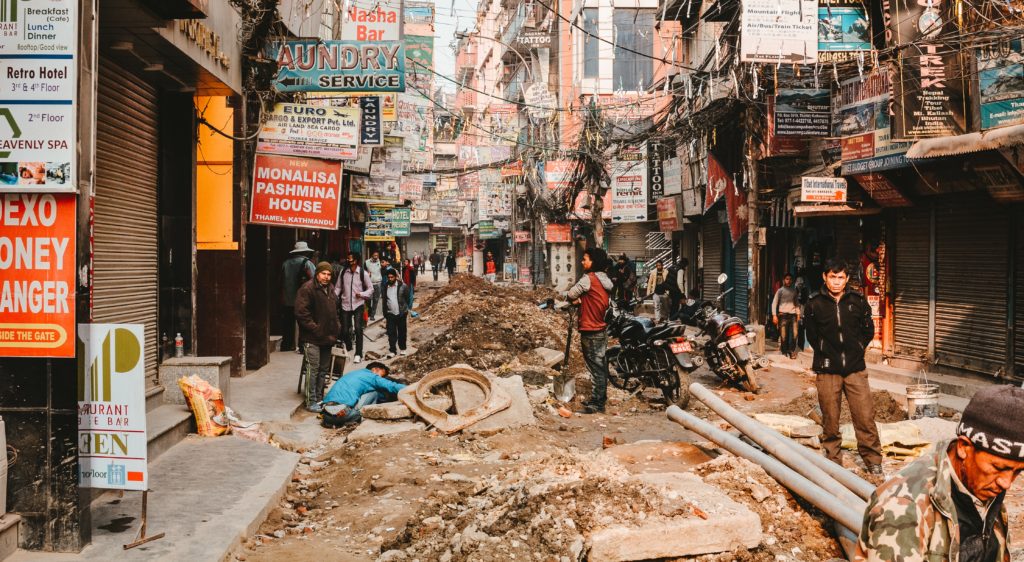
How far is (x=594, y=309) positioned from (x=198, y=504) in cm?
596

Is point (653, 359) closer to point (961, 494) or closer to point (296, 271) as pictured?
point (296, 271)

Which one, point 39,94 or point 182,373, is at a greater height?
point 39,94

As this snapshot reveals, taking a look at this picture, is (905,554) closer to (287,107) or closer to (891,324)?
(287,107)

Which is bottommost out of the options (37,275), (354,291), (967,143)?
(354,291)

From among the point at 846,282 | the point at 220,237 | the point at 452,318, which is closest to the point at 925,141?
the point at 846,282

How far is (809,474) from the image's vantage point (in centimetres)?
641

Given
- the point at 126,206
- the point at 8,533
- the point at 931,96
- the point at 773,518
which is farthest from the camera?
the point at 931,96

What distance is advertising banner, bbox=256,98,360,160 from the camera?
45.1ft

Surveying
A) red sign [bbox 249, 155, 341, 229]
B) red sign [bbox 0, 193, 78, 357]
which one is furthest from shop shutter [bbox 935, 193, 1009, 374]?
red sign [bbox 0, 193, 78, 357]

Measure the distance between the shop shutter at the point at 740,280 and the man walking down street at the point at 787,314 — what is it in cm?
642

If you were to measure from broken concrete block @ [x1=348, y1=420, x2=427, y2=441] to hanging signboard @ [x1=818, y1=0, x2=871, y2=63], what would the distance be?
38.7ft

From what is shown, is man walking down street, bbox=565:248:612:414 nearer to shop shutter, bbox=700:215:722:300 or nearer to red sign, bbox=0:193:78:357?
red sign, bbox=0:193:78:357

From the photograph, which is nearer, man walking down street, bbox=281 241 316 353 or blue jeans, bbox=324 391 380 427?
blue jeans, bbox=324 391 380 427

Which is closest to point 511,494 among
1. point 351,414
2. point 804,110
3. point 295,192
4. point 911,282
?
point 351,414
